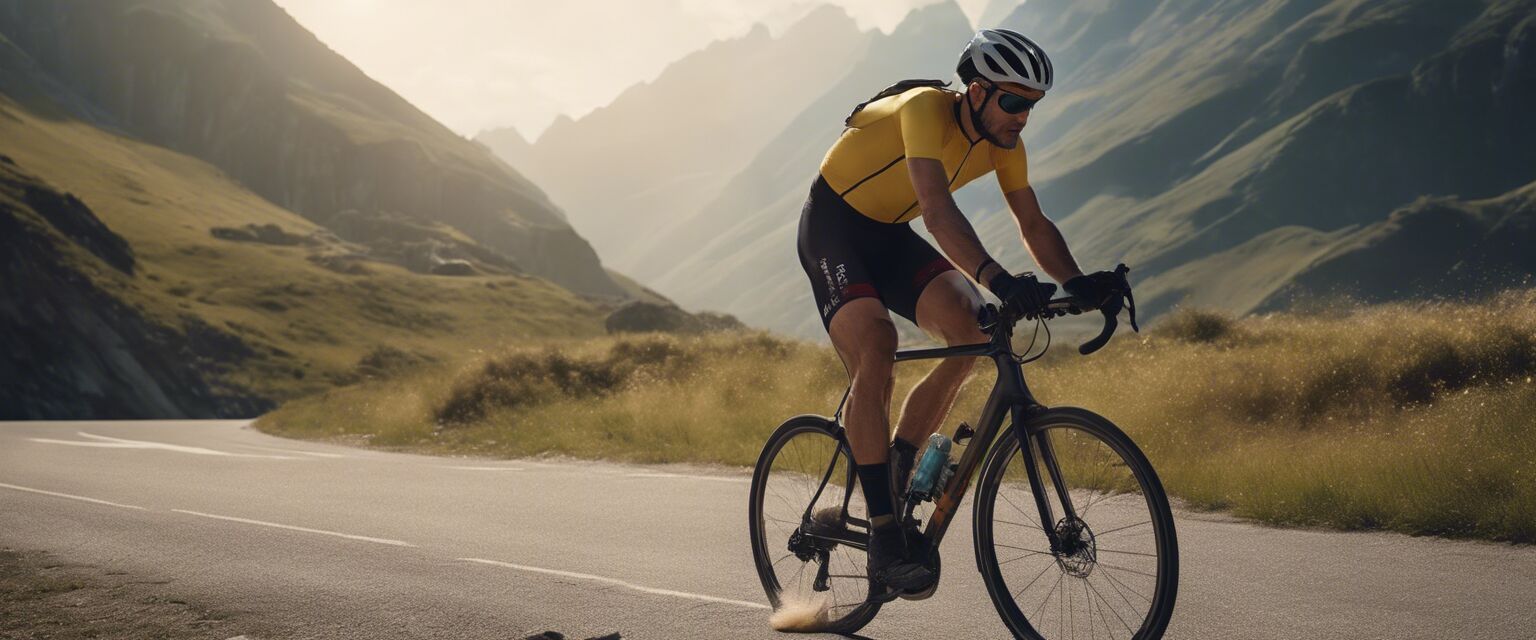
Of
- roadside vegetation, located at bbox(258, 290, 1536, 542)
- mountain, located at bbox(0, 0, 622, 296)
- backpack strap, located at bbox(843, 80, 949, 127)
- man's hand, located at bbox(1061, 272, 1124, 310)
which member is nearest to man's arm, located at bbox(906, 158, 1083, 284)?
man's hand, located at bbox(1061, 272, 1124, 310)

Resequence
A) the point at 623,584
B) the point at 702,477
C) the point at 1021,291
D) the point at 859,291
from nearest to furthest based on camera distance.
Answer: the point at 1021,291, the point at 859,291, the point at 623,584, the point at 702,477

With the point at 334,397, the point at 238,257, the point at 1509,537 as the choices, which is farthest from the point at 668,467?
the point at 238,257

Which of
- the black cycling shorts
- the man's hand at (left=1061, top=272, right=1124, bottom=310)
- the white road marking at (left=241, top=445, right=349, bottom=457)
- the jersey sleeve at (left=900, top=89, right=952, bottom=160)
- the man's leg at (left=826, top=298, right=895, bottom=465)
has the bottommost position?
the white road marking at (left=241, top=445, right=349, bottom=457)

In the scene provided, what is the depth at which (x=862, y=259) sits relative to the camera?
5.25 m

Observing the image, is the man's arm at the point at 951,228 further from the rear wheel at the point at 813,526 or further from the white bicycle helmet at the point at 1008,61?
the rear wheel at the point at 813,526

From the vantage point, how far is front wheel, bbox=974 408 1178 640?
398cm

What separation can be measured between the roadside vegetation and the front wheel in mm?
4179

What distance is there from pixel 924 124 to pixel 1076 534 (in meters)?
1.59

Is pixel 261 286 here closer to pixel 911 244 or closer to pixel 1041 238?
pixel 911 244

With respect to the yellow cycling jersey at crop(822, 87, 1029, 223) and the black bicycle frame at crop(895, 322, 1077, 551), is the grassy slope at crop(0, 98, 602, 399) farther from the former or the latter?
the black bicycle frame at crop(895, 322, 1077, 551)

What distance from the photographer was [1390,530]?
7.68 m

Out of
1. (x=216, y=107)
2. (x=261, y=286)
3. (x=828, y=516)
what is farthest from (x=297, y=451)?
(x=216, y=107)

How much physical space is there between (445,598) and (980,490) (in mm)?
2996

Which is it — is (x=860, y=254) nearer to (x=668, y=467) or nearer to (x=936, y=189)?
(x=936, y=189)
